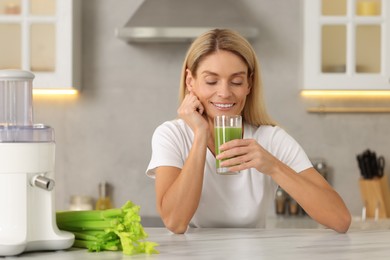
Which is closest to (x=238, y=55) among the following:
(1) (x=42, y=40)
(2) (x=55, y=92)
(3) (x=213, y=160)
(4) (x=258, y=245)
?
(3) (x=213, y=160)

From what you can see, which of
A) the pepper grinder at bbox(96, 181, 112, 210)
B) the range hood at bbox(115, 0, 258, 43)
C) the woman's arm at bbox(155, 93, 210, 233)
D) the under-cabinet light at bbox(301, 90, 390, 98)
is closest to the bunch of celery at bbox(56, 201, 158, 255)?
the woman's arm at bbox(155, 93, 210, 233)

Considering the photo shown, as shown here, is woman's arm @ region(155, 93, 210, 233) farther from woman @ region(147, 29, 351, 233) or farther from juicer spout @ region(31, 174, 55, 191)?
juicer spout @ region(31, 174, 55, 191)

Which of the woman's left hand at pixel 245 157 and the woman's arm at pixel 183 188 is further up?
the woman's left hand at pixel 245 157

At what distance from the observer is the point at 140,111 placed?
4.53 metres

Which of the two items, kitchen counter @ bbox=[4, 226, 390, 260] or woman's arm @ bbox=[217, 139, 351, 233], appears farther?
woman's arm @ bbox=[217, 139, 351, 233]

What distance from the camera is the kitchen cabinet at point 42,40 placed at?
4246 mm

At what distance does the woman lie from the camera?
2.48 metres

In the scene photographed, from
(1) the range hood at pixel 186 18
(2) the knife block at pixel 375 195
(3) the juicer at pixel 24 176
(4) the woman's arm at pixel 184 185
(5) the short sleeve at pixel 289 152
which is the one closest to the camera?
(3) the juicer at pixel 24 176

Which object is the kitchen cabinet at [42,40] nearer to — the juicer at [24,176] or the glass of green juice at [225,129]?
the glass of green juice at [225,129]

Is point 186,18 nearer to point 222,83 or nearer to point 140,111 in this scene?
point 140,111

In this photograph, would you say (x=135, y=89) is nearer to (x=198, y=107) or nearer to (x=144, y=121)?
(x=144, y=121)

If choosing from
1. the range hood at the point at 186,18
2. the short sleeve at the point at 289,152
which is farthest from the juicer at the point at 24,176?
the range hood at the point at 186,18

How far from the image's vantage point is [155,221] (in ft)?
13.9

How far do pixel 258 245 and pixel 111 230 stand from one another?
387 millimetres
